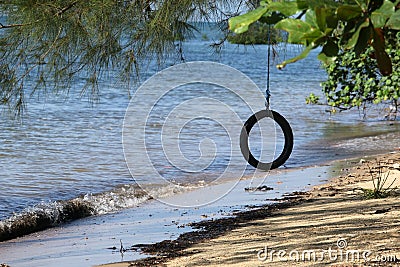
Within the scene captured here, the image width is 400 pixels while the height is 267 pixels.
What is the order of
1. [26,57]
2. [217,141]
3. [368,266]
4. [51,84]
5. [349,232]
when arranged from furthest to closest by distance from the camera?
[217,141] < [51,84] < [26,57] < [349,232] < [368,266]

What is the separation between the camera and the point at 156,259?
4609mm

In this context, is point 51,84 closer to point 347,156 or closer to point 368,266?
point 368,266

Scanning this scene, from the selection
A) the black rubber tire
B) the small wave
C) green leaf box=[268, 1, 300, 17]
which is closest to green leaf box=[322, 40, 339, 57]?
green leaf box=[268, 1, 300, 17]

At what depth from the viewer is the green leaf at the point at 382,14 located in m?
1.71

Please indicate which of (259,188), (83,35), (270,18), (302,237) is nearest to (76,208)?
(259,188)

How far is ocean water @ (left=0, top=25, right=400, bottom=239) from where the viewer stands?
714 cm

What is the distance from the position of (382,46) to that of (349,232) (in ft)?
8.80

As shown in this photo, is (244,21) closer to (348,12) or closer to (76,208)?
(348,12)

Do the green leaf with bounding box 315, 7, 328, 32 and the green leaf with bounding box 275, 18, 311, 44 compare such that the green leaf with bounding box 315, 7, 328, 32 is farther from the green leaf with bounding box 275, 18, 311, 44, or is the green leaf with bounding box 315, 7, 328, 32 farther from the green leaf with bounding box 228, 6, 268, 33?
the green leaf with bounding box 228, 6, 268, 33

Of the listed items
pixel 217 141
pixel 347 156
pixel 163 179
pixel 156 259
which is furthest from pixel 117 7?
pixel 217 141

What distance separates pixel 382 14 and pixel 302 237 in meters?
2.91

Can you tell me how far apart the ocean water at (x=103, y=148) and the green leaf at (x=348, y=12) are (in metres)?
3.01

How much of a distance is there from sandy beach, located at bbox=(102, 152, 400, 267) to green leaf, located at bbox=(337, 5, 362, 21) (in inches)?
81.5

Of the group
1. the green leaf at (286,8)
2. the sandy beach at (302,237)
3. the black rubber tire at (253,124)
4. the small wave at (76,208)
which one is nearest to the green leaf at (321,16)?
the green leaf at (286,8)
